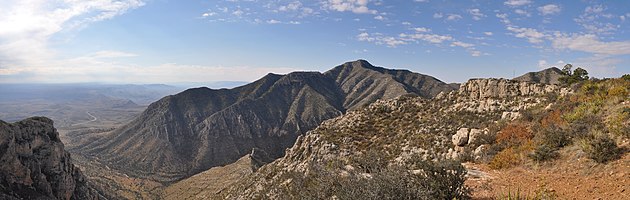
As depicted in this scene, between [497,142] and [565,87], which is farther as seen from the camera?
[565,87]

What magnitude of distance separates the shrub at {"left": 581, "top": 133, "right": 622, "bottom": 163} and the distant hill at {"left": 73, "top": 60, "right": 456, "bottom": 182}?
89880mm

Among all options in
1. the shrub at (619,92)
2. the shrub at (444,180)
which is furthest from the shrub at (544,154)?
the shrub at (619,92)

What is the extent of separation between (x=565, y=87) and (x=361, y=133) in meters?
14.6

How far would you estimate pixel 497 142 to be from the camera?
1611 cm

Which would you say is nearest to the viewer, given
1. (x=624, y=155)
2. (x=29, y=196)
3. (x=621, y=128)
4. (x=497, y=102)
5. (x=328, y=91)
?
(x=624, y=155)

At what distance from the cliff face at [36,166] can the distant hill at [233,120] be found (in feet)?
131

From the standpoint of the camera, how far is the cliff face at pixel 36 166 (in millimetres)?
38656

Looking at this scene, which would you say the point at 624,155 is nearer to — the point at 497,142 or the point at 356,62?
the point at 497,142

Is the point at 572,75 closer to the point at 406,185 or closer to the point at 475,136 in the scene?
the point at 475,136

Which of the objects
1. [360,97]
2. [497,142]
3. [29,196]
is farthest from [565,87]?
[360,97]

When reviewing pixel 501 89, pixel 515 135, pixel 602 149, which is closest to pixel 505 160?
pixel 602 149

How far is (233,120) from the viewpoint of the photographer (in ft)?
429

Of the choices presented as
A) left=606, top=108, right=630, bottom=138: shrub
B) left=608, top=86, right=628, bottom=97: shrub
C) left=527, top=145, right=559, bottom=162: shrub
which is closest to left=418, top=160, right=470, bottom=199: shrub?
left=527, top=145, right=559, bottom=162: shrub

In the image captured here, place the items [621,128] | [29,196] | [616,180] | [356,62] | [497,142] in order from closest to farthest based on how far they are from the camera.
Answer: [616,180]
[621,128]
[497,142]
[29,196]
[356,62]
